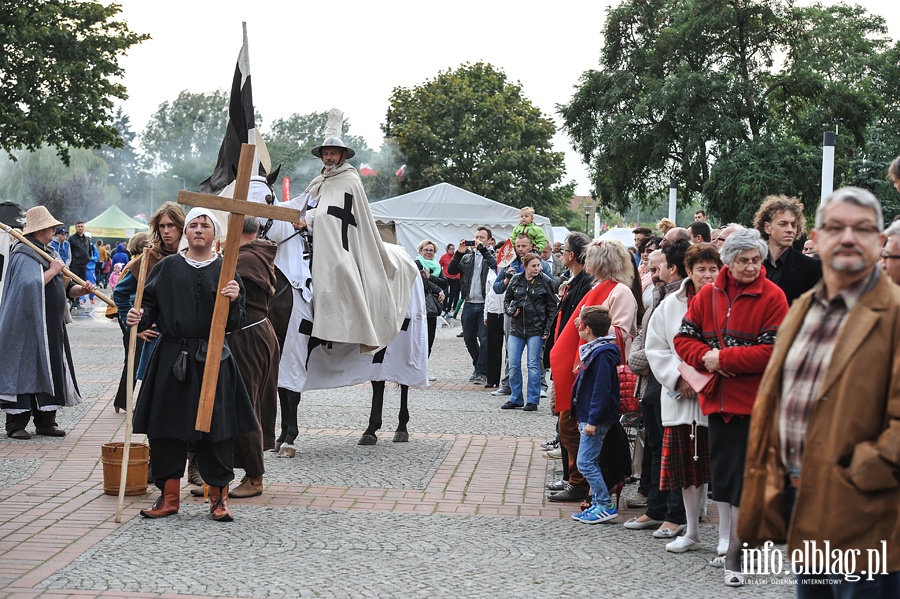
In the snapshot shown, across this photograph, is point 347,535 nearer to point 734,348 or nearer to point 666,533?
point 666,533

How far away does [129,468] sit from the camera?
289 inches

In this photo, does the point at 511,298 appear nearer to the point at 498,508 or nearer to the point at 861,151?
the point at 498,508

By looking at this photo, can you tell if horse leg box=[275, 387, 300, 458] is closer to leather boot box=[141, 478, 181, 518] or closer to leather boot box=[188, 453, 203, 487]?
leather boot box=[188, 453, 203, 487]

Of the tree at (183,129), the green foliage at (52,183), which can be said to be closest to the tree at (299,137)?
the tree at (183,129)

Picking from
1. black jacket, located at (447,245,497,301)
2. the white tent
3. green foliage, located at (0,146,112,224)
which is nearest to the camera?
black jacket, located at (447,245,497,301)

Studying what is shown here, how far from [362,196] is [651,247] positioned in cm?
256

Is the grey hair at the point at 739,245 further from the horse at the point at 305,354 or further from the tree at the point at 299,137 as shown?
the tree at the point at 299,137

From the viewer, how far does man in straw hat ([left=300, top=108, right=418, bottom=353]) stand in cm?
904

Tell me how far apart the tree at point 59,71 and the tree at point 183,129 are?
94.5m

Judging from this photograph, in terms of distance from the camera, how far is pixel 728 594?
17.4 ft

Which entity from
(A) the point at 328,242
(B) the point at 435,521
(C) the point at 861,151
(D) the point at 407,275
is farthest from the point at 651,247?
(C) the point at 861,151

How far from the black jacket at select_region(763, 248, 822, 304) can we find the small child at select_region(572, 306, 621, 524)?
110 cm

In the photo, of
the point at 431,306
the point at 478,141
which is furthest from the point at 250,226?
the point at 478,141

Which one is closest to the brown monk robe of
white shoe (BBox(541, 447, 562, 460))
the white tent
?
white shoe (BBox(541, 447, 562, 460))
